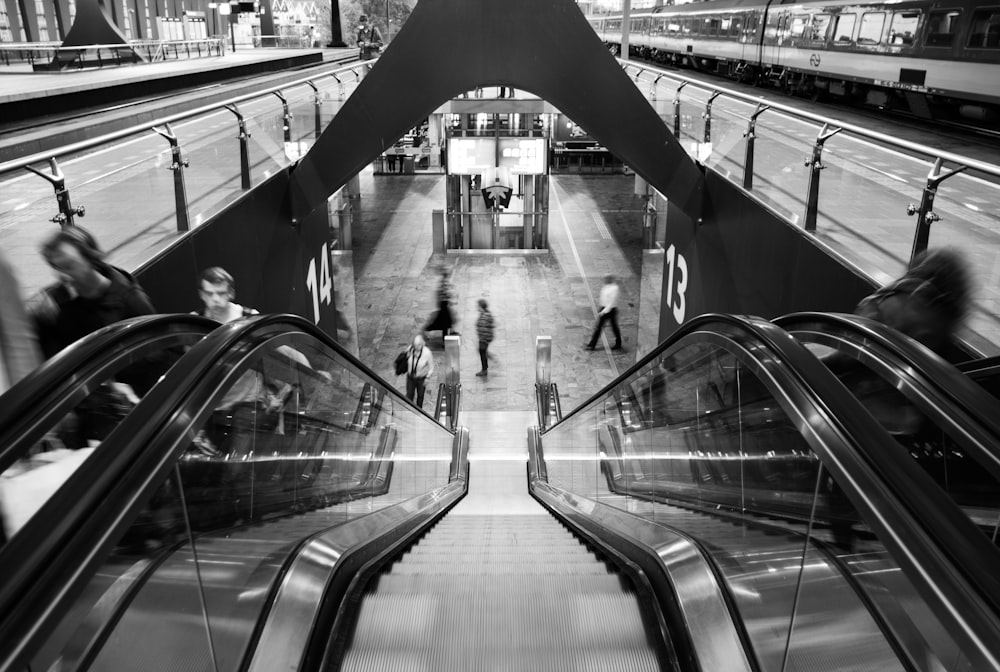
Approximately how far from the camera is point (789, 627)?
232 cm

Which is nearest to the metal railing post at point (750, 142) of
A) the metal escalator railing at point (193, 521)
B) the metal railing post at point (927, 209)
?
the metal railing post at point (927, 209)

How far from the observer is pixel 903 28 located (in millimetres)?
14766

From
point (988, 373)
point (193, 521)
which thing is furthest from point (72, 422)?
A: point (988, 373)

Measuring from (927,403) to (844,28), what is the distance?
58.0 feet

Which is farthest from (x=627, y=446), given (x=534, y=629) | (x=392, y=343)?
(x=392, y=343)

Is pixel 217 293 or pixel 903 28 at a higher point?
pixel 903 28

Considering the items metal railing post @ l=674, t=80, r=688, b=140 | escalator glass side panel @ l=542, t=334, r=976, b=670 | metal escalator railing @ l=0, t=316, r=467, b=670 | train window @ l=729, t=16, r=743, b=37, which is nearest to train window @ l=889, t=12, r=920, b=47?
metal railing post @ l=674, t=80, r=688, b=140

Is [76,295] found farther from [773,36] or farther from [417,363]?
[773,36]

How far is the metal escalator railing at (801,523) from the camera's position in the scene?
1.54m

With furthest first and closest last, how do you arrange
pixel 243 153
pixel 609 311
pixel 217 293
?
pixel 609 311 → pixel 243 153 → pixel 217 293

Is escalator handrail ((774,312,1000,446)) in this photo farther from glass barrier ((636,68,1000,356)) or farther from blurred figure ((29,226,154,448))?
blurred figure ((29,226,154,448))

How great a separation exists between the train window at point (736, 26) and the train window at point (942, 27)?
37.2 feet

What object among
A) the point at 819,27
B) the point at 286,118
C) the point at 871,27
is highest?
the point at 819,27

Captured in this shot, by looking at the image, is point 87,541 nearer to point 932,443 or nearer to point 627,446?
point 932,443
